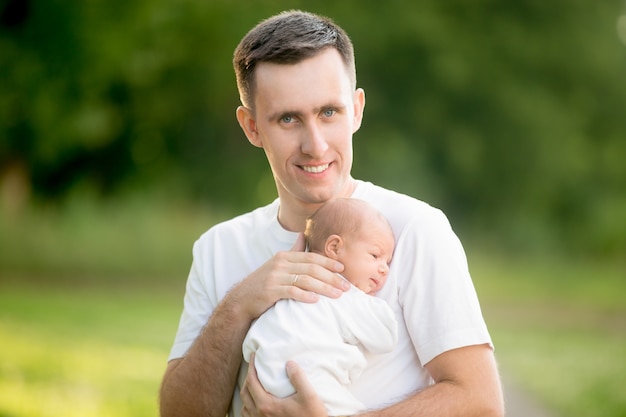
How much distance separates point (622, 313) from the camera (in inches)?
609

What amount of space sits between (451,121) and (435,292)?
2001cm

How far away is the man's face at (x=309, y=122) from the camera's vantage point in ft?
10.2

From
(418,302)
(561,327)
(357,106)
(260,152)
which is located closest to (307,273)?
(418,302)

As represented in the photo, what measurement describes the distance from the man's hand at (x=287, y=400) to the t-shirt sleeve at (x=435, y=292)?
1.25ft

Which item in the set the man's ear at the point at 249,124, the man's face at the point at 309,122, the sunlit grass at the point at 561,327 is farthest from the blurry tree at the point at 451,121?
the man's face at the point at 309,122

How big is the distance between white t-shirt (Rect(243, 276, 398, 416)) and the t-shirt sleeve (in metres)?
0.10

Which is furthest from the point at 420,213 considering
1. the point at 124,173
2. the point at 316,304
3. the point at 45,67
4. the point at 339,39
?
the point at 124,173

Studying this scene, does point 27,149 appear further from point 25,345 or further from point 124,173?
point 25,345

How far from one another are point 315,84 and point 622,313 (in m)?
13.5

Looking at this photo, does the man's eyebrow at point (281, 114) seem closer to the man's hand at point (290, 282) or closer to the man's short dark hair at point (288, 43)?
the man's short dark hair at point (288, 43)

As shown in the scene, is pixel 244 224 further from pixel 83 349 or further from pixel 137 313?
pixel 137 313

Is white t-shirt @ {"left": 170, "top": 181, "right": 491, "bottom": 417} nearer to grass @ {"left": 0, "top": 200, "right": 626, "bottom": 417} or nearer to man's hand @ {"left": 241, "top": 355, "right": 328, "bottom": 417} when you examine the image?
man's hand @ {"left": 241, "top": 355, "right": 328, "bottom": 417}

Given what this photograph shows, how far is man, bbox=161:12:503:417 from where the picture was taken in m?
2.86

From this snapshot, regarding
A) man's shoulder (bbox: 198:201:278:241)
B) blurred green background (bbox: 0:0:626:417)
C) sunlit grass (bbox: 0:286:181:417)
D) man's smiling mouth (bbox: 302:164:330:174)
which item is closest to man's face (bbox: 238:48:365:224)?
man's smiling mouth (bbox: 302:164:330:174)
